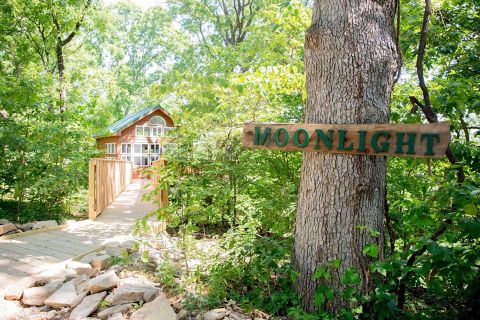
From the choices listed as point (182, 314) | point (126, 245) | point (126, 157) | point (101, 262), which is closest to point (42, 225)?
point (126, 245)

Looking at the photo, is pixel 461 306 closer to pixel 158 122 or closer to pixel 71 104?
pixel 71 104

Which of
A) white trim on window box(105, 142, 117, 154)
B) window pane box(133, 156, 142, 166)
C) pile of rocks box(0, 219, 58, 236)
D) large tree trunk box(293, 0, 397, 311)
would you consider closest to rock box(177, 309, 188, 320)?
large tree trunk box(293, 0, 397, 311)

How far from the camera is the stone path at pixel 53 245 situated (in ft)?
12.2

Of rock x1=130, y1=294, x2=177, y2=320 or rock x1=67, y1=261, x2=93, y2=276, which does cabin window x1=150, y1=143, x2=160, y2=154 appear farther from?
rock x1=130, y1=294, x2=177, y2=320

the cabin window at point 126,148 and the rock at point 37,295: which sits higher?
the cabin window at point 126,148

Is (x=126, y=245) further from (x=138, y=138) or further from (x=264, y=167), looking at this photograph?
(x=138, y=138)

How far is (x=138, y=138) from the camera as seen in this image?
19609 millimetres

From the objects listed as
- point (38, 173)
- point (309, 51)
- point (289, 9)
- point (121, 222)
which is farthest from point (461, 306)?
point (38, 173)

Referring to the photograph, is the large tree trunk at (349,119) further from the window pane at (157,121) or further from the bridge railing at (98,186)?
the window pane at (157,121)

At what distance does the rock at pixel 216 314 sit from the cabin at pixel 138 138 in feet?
56.0

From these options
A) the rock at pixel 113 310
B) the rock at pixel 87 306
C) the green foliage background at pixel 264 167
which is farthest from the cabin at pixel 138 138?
the rock at pixel 113 310

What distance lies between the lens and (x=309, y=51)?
2521 mm

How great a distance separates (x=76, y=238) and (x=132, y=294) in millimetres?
2820

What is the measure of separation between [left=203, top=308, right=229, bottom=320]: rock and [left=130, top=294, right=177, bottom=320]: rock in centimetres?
24
